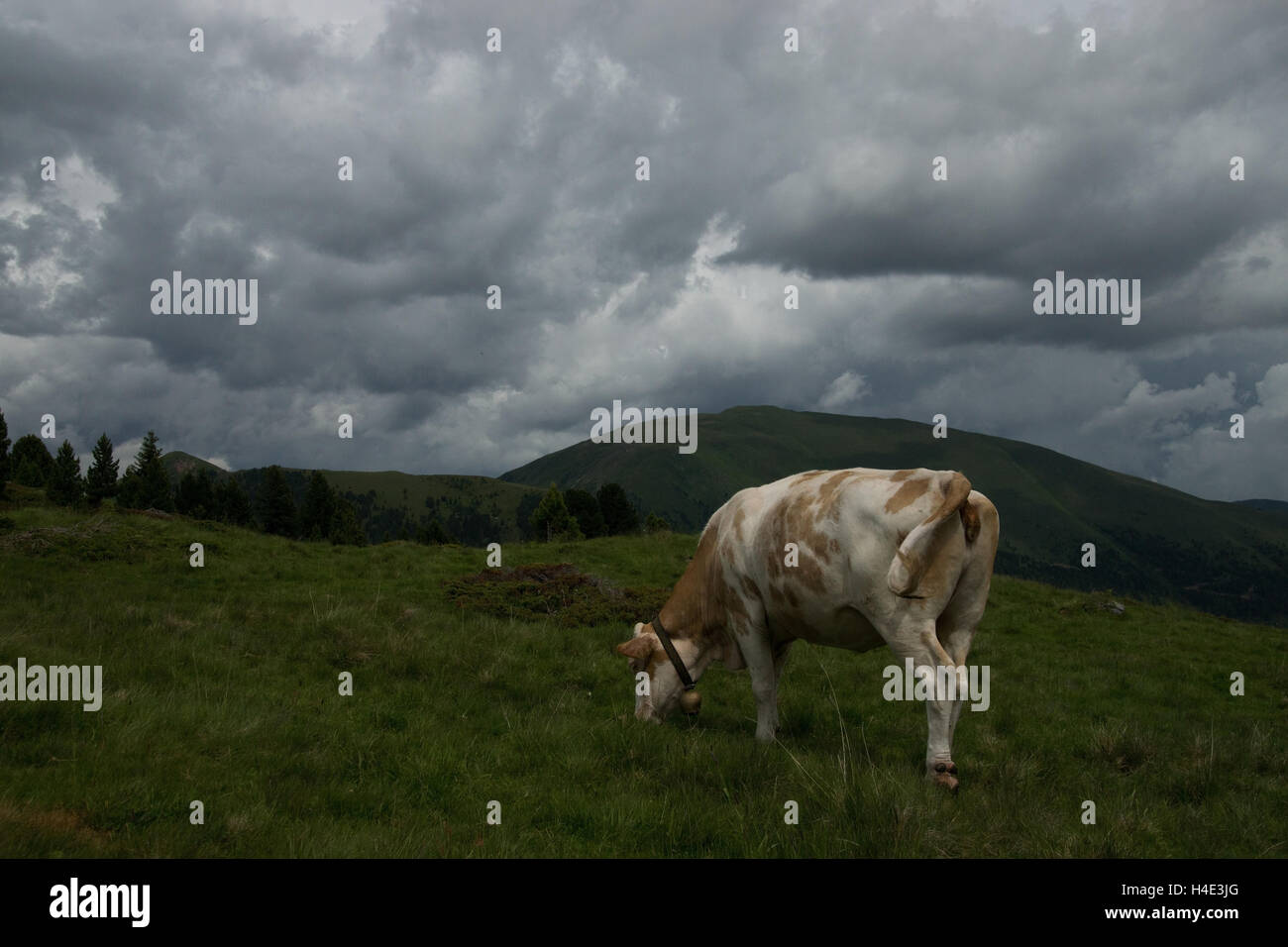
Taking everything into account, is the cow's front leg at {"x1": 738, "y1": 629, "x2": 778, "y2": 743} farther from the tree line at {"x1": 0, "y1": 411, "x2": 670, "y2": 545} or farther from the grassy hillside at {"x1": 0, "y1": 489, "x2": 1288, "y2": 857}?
the tree line at {"x1": 0, "y1": 411, "x2": 670, "y2": 545}

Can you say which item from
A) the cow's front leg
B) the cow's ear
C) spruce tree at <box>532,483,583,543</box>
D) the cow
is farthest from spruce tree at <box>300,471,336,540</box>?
the cow's front leg

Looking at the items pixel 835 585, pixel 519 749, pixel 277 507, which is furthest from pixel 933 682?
pixel 277 507

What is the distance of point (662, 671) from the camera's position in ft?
30.7

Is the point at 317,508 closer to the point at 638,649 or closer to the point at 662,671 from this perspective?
the point at 638,649

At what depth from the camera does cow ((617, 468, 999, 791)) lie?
22.8 ft

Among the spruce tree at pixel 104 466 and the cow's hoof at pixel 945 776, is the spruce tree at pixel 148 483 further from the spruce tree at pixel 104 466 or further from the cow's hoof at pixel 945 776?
the cow's hoof at pixel 945 776

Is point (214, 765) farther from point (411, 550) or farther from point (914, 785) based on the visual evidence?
point (411, 550)

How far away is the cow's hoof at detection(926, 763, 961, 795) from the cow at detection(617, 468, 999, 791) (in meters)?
0.01

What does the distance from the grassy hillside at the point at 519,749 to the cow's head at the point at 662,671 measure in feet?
2.19

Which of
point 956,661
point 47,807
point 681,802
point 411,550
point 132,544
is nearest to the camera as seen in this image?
point 47,807
